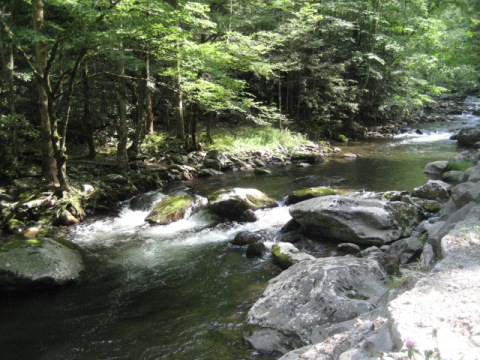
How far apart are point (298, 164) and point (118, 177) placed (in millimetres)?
8284

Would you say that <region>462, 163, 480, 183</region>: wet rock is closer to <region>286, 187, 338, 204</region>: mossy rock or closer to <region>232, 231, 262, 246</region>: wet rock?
<region>286, 187, 338, 204</region>: mossy rock

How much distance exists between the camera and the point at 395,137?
77.3 feet

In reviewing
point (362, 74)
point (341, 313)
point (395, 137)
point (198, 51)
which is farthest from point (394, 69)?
point (341, 313)

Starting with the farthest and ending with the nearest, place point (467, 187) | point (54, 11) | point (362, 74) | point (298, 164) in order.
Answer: point (362, 74)
point (298, 164)
point (54, 11)
point (467, 187)

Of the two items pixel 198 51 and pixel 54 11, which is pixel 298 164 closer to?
pixel 198 51

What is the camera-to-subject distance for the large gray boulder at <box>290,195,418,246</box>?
775 cm

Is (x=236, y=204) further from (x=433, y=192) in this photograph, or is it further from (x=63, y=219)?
(x=433, y=192)

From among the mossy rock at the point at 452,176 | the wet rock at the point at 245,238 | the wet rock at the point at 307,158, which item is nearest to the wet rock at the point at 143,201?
the wet rock at the point at 245,238

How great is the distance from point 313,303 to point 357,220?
368 centimetres

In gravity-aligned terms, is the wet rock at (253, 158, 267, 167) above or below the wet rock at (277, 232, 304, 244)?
above

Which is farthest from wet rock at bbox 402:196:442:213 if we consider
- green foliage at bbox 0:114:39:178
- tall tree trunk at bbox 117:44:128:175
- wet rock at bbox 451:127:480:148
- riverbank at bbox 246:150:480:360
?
wet rock at bbox 451:127:480:148

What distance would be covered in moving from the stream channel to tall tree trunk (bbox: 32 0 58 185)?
1.92 m

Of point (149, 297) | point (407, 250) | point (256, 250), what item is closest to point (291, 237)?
point (256, 250)

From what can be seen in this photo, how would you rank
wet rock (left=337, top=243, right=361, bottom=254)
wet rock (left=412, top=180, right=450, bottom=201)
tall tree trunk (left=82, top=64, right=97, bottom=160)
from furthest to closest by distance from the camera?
1. tall tree trunk (left=82, top=64, right=97, bottom=160)
2. wet rock (left=412, top=180, right=450, bottom=201)
3. wet rock (left=337, top=243, right=361, bottom=254)
